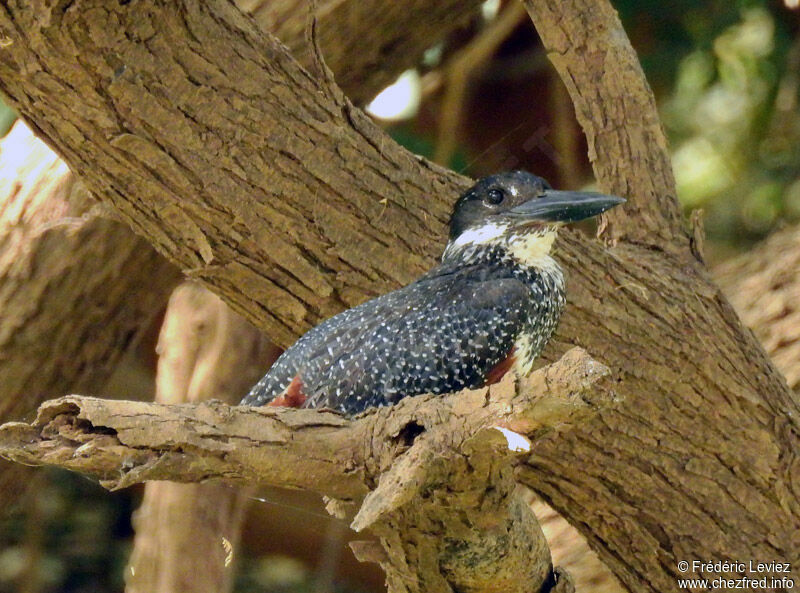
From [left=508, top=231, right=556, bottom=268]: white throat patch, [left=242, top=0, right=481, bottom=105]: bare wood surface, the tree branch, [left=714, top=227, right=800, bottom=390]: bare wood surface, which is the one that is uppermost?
[left=242, top=0, right=481, bottom=105]: bare wood surface

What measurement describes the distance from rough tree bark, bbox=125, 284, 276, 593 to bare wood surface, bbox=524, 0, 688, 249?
1.84 metres

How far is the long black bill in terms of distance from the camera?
3176 millimetres

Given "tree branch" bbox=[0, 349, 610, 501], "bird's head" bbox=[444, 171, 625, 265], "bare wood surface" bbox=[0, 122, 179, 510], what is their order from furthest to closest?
"bare wood surface" bbox=[0, 122, 179, 510] → "bird's head" bbox=[444, 171, 625, 265] → "tree branch" bbox=[0, 349, 610, 501]

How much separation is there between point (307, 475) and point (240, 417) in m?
0.20

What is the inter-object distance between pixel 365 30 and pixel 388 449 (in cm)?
279

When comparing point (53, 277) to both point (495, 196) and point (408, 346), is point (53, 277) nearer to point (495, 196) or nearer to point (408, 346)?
point (495, 196)

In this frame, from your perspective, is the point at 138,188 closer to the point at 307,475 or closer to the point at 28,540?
the point at 307,475

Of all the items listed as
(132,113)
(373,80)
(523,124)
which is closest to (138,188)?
(132,113)

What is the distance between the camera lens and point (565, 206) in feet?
10.6

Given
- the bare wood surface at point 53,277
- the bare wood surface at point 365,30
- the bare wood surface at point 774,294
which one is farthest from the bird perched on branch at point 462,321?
the bare wood surface at point 774,294

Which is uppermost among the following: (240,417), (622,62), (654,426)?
(622,62)

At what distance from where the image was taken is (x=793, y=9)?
5871 millimetres
